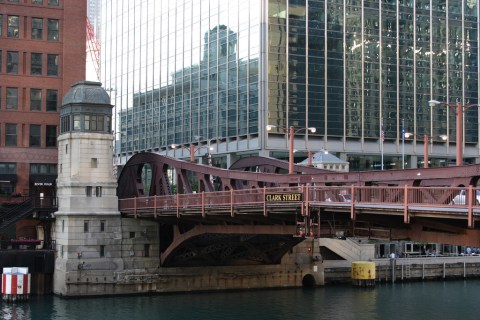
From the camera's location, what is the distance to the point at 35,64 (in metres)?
79.9

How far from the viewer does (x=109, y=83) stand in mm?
162125

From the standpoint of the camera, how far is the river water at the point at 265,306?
59906 mm

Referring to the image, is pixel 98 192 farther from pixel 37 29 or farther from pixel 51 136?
pixel 37 29

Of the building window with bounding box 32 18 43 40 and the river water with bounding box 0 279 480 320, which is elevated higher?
the building window with bounding box 32 18 43 40

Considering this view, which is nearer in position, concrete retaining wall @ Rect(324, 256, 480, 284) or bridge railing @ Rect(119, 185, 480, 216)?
bridge railing @ Rect(119, 185, 480, 216)

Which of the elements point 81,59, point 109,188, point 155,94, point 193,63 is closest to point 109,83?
point 155,94

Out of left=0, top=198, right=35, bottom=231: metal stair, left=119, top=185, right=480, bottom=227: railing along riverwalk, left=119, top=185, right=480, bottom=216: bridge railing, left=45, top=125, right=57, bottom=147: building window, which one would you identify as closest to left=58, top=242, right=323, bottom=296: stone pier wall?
left=119, top=185, right=480, bottom=227: railing along riverwalk

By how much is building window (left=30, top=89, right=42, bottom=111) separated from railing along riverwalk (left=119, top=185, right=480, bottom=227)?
19.8 m

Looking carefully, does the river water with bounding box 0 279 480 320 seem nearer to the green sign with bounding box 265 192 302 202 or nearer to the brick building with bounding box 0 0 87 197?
the green sign with bounding box 265 192 302 202

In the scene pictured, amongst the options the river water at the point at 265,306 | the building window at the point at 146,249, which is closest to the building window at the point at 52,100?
the building window at the point at 146,249

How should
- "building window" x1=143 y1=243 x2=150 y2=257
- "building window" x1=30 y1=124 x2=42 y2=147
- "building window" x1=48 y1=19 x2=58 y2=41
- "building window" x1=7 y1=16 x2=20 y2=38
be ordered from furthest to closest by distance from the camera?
1. "building window" x1=48 y1=19 x2=58 y2=41
2. "building window" x1=30 y1=124 x2=42 y2=147
3. "building window" x1=7 y1=16 x2=20 y2=38
4. "building window" x1=143 y1=243 x2=150 y2=257

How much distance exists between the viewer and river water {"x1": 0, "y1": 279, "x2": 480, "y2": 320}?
59906mm

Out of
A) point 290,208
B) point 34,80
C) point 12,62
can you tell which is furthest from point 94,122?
point 290,208

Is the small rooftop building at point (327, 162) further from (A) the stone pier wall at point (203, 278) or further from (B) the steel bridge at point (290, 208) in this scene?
(A) the stone pier wall at point (203, 278)
